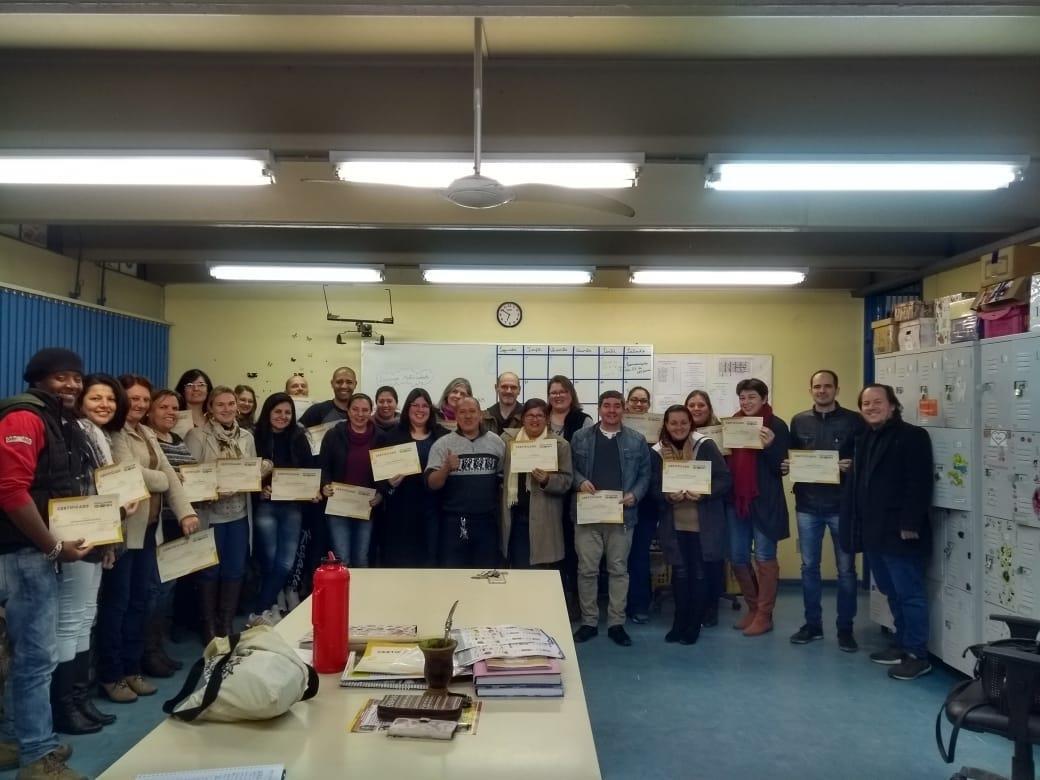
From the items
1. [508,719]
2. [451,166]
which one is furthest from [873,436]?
[508,719]

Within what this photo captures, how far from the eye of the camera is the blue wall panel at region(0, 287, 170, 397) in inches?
178

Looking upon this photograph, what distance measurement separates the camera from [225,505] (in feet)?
14.0

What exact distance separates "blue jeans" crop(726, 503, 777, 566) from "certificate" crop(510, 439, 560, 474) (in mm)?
1485

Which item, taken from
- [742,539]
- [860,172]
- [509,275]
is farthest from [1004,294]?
[509,275]

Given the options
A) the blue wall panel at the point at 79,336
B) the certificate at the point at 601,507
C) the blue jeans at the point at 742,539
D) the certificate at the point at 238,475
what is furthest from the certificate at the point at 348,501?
the blue jeans at the point at 742,539

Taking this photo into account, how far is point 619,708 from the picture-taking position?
12.1ft

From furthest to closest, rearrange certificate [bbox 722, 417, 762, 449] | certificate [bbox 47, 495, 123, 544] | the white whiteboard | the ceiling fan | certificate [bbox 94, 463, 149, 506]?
the white whiteboard → certificate [bbox 722, 417, 762, 449] → certificate [bbox 94, 463, 149, 506] → certificate [bbox 47, 495, 123, 544] → the ceiling fan

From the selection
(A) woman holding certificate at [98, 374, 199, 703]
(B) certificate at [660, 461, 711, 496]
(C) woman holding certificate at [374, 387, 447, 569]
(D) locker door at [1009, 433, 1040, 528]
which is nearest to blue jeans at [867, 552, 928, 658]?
(D) locker door at [1009, 433, 1040, 528]

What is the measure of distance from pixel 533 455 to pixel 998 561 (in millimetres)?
2655

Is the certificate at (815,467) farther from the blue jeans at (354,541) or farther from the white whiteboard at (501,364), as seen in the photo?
the blue jeans at (354,541)

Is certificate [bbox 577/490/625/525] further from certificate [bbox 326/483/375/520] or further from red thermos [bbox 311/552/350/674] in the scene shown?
red thermos [bbox 311/552/350/674]

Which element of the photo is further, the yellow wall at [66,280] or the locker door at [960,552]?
the yellow wall at [66,280]

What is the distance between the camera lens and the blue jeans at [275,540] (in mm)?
4590

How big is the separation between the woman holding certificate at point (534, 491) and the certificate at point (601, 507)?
154mm
